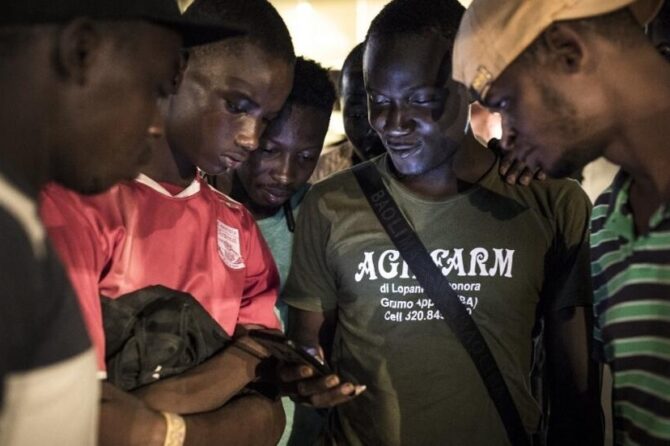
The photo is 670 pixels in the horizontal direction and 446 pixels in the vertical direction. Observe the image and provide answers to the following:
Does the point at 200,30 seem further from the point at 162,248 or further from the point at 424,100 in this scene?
the point at 424,100

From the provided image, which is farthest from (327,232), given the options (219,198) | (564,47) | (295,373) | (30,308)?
(30,308)

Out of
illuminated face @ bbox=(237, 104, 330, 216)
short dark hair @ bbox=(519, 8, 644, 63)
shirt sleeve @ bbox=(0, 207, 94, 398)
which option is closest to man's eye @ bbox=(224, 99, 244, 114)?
illuminated face @ bbox=(237, 104, 330, 216)

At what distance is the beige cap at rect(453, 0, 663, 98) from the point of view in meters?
1.91

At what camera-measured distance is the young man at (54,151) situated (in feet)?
3.59

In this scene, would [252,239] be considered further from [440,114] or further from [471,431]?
[471,431]

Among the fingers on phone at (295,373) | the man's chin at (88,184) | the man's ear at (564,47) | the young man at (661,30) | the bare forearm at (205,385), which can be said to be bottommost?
the bare forearm at (205,385)

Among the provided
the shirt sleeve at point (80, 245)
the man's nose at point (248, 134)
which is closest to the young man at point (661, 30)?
the man's nose at point (248, 134)

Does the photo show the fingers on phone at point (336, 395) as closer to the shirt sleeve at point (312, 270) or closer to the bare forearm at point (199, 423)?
the bare forearm at point (199, 423)

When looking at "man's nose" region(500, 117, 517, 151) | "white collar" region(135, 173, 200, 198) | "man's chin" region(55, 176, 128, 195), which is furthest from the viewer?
"white collar" region(135, 173, 200, 198)

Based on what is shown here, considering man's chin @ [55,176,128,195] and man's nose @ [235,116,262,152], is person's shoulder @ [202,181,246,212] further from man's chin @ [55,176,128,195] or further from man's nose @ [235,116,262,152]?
man's chin @ [55,176,128,195]

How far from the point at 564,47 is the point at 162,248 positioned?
122cm

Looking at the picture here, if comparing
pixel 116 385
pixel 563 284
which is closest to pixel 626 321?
pixel 563 284

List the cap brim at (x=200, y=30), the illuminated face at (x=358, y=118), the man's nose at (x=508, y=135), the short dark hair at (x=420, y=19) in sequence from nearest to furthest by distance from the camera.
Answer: the cap brim at (x=200, y=30)
the man's nose at (x=508, y=135)
the short dark hair at (x=420, y=19)
the illuminated face at (x=358, y=118)

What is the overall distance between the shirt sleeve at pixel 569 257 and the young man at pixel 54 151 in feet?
5.68
